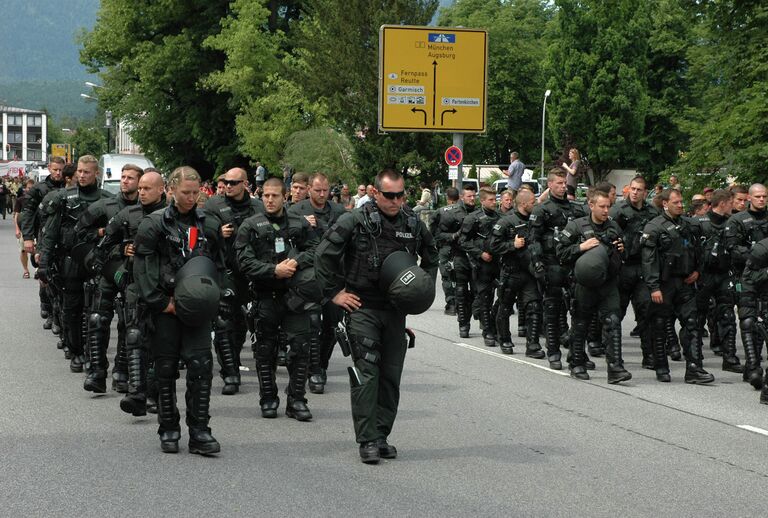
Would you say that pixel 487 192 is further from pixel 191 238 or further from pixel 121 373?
pixel 191 238

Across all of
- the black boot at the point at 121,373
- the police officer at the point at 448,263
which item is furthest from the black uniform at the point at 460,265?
the black boot at the point at 121,373

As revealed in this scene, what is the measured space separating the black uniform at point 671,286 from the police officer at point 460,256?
3639 millimetres

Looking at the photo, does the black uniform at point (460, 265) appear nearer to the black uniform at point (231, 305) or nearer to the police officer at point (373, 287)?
the black uniform at point (231, 305)

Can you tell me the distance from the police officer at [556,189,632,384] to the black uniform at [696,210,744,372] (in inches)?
67.0

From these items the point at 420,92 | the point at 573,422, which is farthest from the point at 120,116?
the point at 573,422

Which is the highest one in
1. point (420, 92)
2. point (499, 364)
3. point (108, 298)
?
point (420, 92)

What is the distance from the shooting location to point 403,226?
792 cm

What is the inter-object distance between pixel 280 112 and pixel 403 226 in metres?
40.0

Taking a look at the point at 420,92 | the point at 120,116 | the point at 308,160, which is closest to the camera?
the point at 420,92

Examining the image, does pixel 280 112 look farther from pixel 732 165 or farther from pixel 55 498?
pixel 55 498

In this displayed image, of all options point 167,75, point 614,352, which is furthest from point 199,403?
point 167,75

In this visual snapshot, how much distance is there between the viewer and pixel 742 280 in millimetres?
11070

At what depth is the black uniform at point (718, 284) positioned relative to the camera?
12508 mm

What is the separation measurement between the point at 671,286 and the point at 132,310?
18.6 ft
